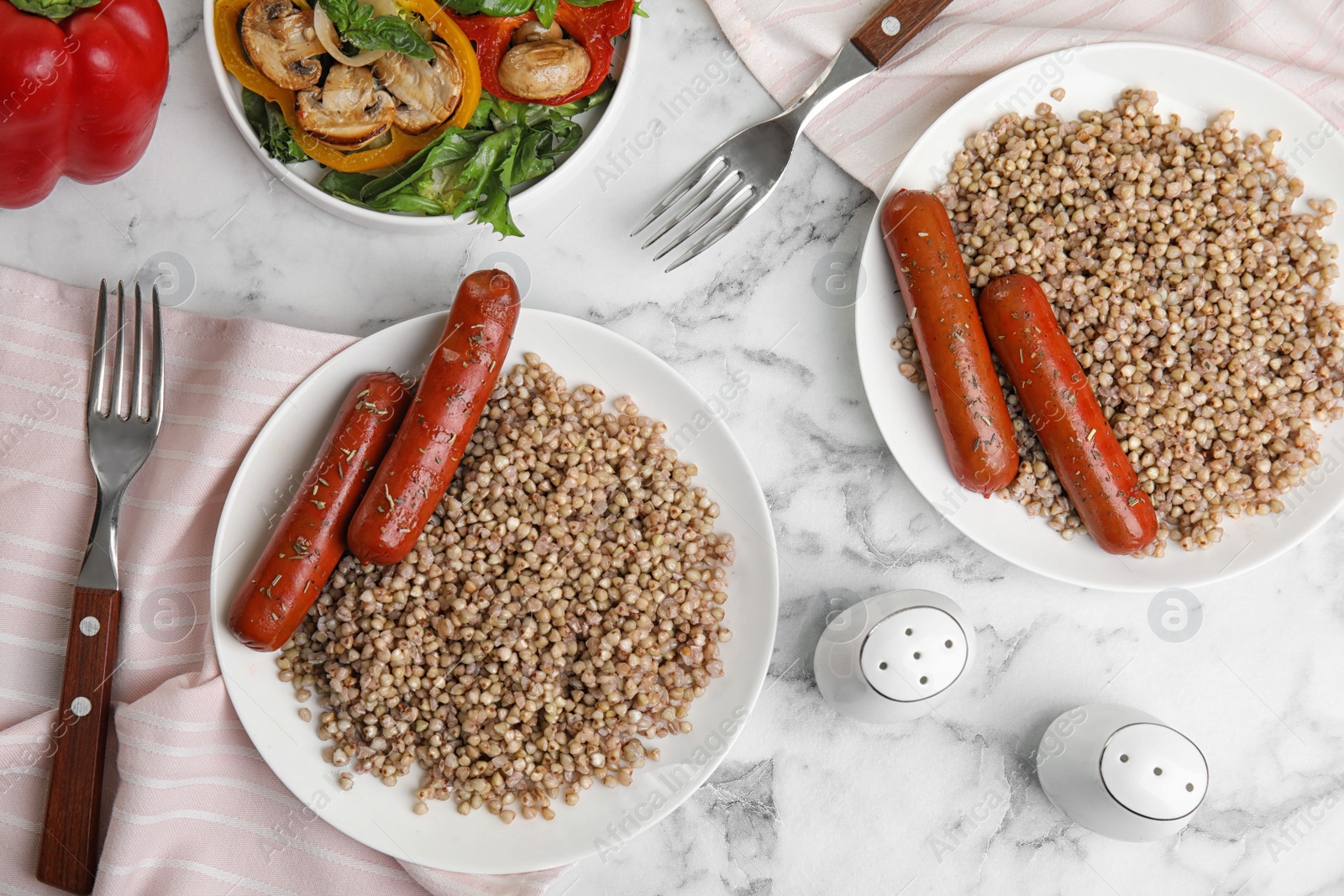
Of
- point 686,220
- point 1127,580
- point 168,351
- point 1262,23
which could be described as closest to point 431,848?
point 168,351

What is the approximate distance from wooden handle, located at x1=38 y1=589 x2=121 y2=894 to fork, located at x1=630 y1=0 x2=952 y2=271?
1.31 m

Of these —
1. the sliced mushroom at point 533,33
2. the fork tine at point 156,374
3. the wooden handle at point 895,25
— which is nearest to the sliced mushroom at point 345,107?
the sliced mushroom at point 533,33

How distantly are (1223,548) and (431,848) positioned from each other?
1711mm

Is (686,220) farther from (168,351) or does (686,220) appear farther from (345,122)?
(168,351)

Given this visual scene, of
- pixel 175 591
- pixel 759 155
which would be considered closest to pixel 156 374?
pixel 175 591

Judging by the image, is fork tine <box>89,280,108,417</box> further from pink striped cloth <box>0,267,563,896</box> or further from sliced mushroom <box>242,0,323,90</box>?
sliced mushroom <box>242,0,323,90</box>

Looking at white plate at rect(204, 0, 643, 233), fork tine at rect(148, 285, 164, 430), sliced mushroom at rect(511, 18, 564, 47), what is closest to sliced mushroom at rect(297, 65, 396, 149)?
white plate at rect(204, 0, 643, 233)

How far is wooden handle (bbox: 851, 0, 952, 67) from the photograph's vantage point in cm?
200

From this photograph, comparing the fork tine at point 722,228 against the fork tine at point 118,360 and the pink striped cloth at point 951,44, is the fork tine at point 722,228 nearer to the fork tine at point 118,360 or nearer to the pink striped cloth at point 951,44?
the pink striped cloth at point 951,44

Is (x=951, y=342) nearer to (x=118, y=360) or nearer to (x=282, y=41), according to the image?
(x=282, y=41)

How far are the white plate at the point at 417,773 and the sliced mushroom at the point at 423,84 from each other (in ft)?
1.24

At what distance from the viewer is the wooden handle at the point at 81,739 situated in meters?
1.89

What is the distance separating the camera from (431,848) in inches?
75.0

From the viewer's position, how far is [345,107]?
1.79m
